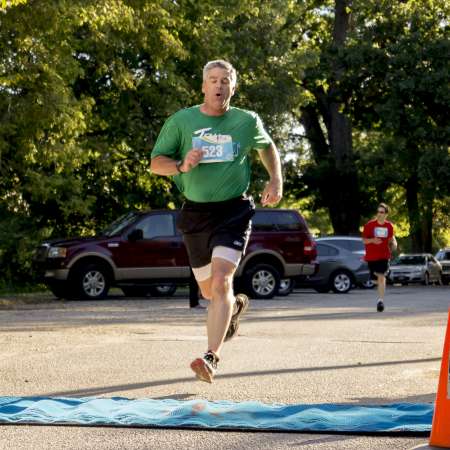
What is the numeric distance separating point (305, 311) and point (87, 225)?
1289 cm

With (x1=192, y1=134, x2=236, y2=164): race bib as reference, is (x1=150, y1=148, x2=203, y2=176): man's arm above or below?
below

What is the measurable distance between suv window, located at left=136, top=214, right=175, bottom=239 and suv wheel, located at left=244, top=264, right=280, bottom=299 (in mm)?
1993

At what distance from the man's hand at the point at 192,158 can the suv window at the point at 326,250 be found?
25394 millimetres

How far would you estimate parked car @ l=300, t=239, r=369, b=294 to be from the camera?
3228 centimetres

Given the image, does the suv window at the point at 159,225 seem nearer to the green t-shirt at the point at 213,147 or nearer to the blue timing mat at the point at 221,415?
the green t-shirt at the point at 213,147

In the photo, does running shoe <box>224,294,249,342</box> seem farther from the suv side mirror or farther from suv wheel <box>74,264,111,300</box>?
the suv side mirror

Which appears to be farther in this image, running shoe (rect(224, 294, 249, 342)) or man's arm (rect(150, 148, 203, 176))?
running shoe (rect(224, 294, 249, 342))

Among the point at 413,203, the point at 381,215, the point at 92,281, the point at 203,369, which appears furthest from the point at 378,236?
the point at 413,203

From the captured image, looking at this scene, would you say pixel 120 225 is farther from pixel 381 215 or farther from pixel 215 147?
pixel 215 147

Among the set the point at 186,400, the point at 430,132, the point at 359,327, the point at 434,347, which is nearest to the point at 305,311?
the point at 359,327

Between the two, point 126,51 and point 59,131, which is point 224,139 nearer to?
point 59,131

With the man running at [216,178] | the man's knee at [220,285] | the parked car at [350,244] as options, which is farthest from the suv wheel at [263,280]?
the man's knee at [220,285]

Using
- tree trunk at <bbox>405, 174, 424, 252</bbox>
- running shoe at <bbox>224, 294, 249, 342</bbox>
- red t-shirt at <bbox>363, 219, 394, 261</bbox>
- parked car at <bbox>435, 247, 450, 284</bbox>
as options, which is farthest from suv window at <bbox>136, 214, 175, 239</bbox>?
parked car at <bbox>435, 247, 450, 284</bbox>

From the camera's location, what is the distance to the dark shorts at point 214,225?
7.84 meters
